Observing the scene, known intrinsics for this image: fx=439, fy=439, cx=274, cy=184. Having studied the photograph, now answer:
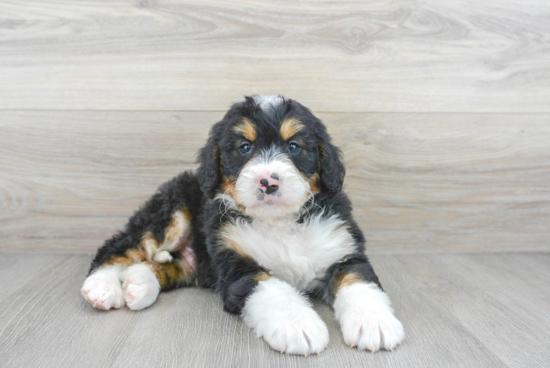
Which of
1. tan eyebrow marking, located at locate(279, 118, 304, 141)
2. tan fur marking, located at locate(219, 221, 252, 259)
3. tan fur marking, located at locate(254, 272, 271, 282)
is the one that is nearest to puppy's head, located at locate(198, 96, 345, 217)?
tan eyebrow marking, located at locate(279, 118, 304, 141)

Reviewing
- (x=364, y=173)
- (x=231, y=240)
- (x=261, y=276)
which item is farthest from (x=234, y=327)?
(x=364, y=173)

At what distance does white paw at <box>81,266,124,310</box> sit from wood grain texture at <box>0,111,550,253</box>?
3.27 ft

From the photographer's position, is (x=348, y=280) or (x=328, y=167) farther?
(x=328, y=167)

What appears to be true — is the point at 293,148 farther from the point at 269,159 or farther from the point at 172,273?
the point at 172,273

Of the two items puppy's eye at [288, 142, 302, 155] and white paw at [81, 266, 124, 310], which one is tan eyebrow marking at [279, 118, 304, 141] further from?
white paw at [81, 266, 124, 310]

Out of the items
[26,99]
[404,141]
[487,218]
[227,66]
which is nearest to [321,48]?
[227,66]

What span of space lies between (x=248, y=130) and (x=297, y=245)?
1.98 ft

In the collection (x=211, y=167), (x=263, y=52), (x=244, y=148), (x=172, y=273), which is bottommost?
(x=172, y=273)

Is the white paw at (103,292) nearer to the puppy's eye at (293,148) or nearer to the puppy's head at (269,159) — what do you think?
the puppy's head at (269,159)

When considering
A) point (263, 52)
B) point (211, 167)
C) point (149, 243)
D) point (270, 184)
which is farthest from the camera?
point (263, 52)

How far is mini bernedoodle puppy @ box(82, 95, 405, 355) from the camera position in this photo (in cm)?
186

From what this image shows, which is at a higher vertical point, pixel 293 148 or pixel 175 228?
pixel 293 148

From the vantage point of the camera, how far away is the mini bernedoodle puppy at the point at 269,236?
1862mm

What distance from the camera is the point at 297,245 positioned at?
2.14 m
